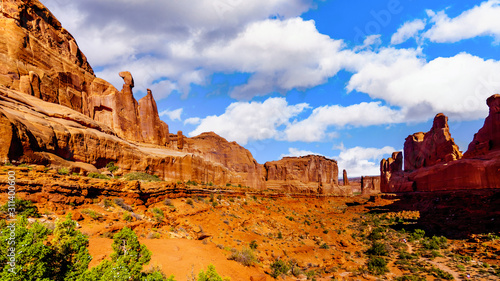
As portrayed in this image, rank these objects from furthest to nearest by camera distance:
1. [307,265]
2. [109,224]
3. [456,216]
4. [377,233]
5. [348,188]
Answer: [348,188] → [456,216] → [377,233] → [307,265] → [109,224]

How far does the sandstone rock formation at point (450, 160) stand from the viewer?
3566cm

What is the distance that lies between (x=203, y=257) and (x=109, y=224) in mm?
5081

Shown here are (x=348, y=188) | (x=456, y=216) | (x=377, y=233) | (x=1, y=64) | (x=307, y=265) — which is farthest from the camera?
(x=348, y=188)

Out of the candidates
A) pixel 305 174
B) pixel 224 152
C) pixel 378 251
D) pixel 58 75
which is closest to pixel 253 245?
pixel 378 251

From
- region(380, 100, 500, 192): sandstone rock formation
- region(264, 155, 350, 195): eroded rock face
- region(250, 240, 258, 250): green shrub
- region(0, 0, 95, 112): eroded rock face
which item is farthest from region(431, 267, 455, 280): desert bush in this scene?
region(264, 155, 350, 195): eroded rock face

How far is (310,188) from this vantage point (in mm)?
97750

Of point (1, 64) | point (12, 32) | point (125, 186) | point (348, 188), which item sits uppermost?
point (12, 32)

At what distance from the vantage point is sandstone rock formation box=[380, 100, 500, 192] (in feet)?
117

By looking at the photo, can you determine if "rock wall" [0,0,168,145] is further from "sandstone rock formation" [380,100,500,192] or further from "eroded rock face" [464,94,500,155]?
"eroded rock face" [464,94,500,155]

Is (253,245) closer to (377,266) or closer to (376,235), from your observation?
(377,266)

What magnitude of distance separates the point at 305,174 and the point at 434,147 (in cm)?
5399

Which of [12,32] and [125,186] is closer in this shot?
[125,186]

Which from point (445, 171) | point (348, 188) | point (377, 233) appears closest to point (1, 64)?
point (377, 233)

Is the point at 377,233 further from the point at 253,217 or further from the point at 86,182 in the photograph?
the point at 86,182
